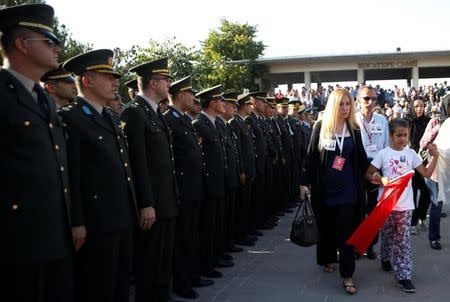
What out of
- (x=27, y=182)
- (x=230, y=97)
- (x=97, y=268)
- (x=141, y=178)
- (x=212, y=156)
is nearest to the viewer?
(x=27, y=182)

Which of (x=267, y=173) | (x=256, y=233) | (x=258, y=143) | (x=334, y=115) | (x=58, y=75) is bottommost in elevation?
(x=256, y=233)

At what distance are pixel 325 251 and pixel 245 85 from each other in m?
30.3

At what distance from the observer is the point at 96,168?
333cm

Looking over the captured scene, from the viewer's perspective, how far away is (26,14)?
2799 mm

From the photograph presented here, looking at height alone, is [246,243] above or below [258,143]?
below

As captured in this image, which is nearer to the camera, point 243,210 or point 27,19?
point 27,19

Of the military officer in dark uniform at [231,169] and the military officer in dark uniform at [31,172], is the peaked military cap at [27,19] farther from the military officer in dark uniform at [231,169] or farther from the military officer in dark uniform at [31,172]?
the military officer in dark uniform at [231,169]

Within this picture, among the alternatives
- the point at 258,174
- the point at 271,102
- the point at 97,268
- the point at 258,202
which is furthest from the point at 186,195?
the point at 271,102

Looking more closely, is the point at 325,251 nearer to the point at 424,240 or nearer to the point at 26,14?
the point at 424,240

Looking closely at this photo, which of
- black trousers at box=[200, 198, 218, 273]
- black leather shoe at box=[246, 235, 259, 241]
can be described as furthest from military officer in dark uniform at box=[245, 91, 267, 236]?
black trousers at box=[200, 198, 218, 273]

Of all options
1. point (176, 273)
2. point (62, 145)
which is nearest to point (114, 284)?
point (62, 145)

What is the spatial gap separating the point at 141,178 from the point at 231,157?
8.87 feet

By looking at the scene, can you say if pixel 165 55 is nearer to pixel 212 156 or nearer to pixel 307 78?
pixel 307 78

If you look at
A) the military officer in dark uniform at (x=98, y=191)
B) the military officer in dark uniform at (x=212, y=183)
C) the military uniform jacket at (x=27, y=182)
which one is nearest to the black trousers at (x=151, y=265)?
the military officer in dark uniform at (x=98, y=191)
